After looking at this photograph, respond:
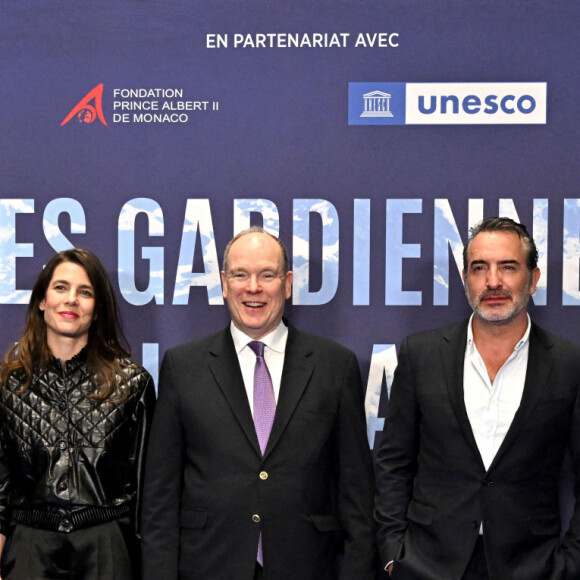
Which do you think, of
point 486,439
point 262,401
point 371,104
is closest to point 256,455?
point 262,401

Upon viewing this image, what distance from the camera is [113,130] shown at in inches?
142

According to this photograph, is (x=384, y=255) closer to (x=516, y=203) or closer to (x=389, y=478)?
(x=516, y=203)

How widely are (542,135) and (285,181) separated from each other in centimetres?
116

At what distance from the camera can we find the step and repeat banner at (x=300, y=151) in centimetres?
352

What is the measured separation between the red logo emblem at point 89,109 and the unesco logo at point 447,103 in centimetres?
113

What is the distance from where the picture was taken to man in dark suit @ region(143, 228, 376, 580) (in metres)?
2.75

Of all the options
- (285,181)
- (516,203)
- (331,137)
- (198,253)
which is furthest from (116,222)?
(516,203)

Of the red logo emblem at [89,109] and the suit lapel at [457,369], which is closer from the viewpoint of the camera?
the suit lapel at [457,369]

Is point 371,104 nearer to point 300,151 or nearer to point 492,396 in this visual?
point 300,151

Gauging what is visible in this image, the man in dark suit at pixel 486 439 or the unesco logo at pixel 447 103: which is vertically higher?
the unesco logo at pixel 447 103

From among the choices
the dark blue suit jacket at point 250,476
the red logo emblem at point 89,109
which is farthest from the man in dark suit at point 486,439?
the red logo emblem at point 89,109

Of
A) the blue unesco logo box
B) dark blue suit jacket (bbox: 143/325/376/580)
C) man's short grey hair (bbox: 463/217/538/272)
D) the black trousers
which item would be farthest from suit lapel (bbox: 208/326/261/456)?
the blue unesco logo box

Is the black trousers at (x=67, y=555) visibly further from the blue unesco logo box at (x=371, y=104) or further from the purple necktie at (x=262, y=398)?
the blue unesco logo box at (x=371, y=104)

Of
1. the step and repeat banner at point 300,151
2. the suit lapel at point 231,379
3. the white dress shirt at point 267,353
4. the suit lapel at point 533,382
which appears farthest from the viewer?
the step and repeat banner at point 300,151
